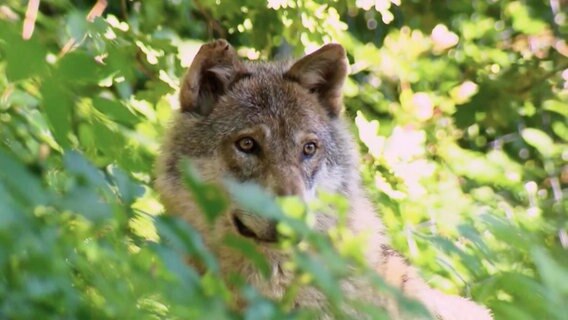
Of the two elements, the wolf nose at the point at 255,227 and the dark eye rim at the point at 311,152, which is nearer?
the wolf nose at the point at 255,227

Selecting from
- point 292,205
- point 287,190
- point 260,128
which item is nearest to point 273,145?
point 260,128

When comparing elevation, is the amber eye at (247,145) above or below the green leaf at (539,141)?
above

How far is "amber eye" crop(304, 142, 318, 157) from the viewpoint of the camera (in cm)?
373

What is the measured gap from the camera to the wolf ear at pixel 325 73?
13.1ft

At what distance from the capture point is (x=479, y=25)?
6.21 m

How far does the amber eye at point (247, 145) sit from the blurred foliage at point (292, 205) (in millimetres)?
356

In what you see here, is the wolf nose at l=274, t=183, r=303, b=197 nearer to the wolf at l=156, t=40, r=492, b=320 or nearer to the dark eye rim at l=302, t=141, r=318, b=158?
the wolf at l=156, t=40, r=492, b=320

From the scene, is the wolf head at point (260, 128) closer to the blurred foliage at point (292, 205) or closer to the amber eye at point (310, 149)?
the amber eye at point (310, 149)

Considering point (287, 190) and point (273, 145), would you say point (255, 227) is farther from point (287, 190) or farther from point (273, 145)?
point (273, 145)

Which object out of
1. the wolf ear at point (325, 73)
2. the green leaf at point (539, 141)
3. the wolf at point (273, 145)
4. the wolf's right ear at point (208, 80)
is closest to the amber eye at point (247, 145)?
the wolf at point (273, 145)

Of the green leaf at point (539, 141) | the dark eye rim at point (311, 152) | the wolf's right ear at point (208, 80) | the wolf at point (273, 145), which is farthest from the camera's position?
the green leaf at point (539, 141)

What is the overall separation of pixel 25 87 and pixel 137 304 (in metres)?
1.02

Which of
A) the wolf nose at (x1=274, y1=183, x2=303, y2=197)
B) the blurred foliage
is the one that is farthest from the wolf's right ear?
the wolf nose at (x1=274, y1=183, x2=303, y2=197)

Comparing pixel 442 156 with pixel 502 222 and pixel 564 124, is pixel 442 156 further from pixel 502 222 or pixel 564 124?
pixel 502 222
